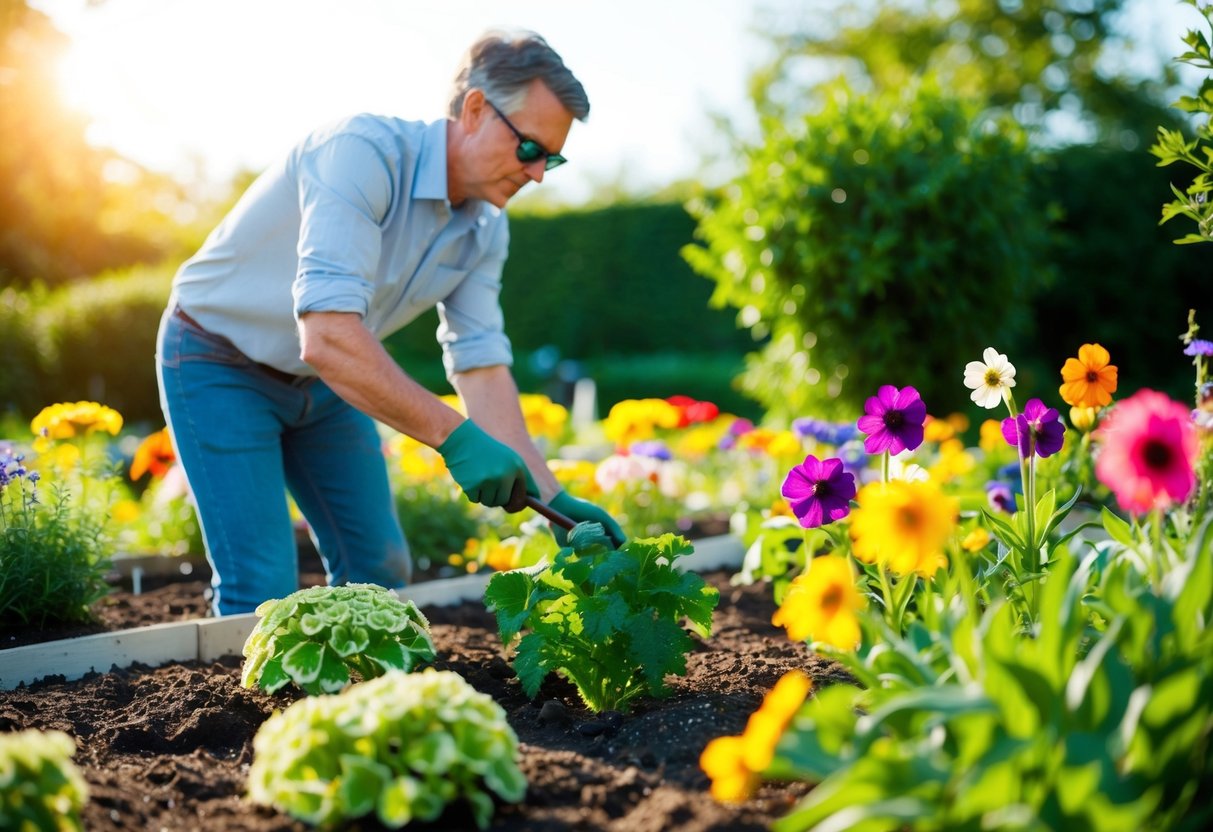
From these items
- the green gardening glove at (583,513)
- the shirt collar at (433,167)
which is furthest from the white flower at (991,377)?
the shirt collar at (433,167)

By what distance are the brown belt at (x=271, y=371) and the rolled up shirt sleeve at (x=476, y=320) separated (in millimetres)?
435

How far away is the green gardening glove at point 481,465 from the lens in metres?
2.52

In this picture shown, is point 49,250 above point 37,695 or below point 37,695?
above

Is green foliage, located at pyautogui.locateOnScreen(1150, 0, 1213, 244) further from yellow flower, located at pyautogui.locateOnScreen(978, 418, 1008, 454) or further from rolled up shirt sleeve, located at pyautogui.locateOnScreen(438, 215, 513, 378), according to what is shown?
rolled up shirt sleeve, located at pyautogui.locateOnScreen(438, 215, 513, 378)

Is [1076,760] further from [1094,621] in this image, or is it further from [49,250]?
[49,250]

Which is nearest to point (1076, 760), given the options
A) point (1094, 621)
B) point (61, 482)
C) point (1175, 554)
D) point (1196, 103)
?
point (1175, 554)

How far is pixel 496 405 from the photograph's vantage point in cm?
323

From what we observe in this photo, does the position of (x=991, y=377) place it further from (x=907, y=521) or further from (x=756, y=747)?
(x=756, y=747)

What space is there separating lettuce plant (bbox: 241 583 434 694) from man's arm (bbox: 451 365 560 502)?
868 millimetres

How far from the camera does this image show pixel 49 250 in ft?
55.4

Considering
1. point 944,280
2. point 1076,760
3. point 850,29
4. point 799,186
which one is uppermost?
point 850,29

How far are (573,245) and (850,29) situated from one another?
7398mm

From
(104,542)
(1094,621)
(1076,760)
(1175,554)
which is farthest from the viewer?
(104,542)

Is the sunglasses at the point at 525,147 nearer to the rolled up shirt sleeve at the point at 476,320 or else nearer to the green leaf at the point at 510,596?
the rolled up shirt sleeve at the point at 476,320
